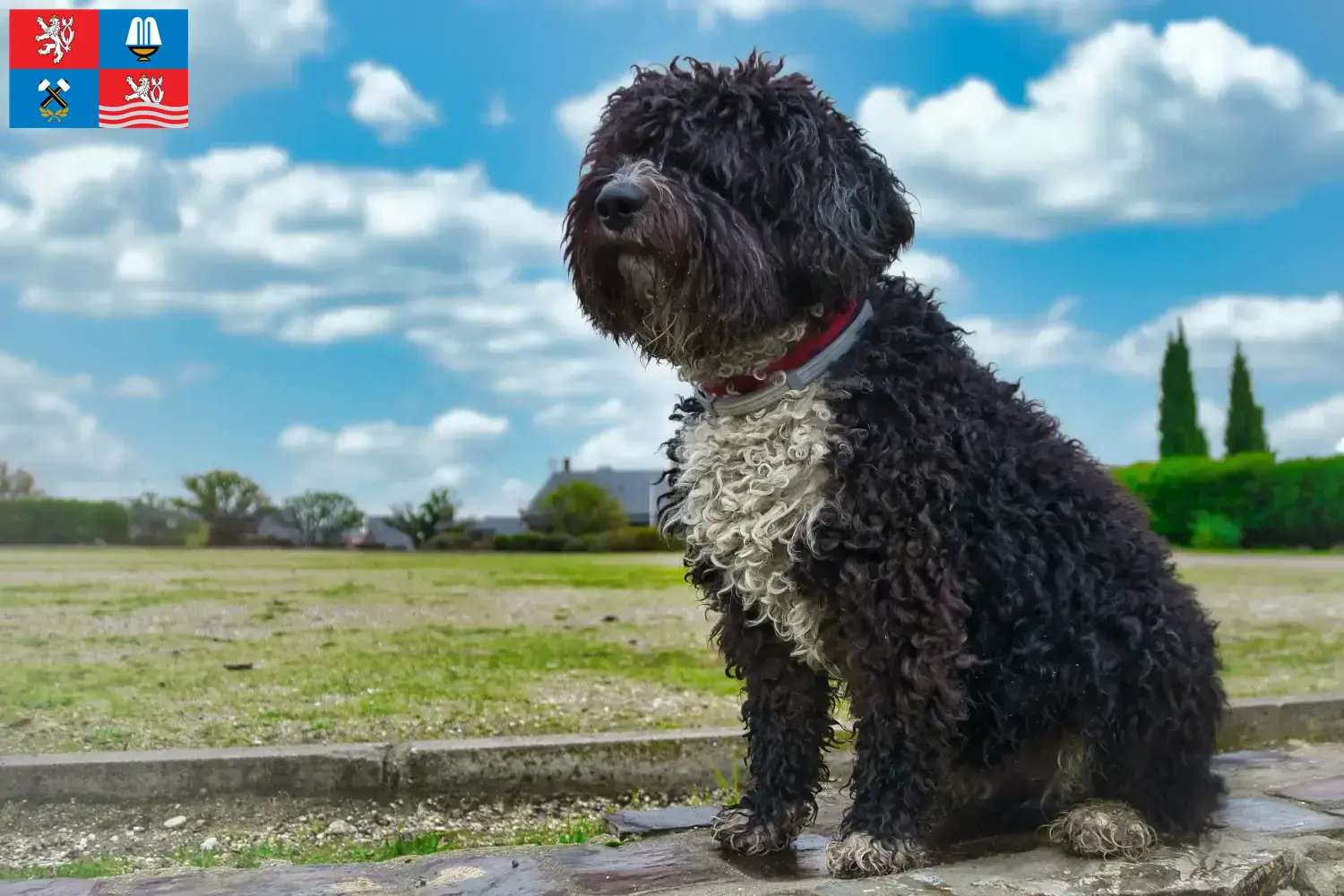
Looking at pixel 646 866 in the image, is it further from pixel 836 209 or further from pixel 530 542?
pixel 530 542

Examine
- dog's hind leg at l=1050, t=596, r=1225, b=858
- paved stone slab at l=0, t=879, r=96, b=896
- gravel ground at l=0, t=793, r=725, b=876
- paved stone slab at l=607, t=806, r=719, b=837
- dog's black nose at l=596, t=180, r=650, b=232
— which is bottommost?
gravel ground at l=0, t=793, r=725, b=876

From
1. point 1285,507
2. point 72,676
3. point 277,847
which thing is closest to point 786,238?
point 277,847

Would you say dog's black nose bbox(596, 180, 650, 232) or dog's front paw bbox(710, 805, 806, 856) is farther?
dog's front paw bbox(710, 805, 806, 856)

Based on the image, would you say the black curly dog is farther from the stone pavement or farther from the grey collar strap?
the stone pavement

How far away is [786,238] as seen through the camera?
329cm

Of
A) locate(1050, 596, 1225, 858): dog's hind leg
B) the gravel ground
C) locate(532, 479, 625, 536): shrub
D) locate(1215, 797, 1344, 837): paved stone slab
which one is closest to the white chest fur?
locate(1050, 596, 1225, 858): dog's hind leg

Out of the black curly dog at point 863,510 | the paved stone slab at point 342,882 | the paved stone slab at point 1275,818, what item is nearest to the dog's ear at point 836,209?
the black curly dog at point 863,510

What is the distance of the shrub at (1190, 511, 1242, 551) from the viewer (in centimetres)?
2609

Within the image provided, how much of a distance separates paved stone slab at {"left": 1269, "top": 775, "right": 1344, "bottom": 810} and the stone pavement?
39 centimetres

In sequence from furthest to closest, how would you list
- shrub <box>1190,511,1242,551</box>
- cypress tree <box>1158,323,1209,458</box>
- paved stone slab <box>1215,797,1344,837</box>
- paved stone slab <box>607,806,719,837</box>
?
cypress tree <box>1158,323,1209,458</box> < shrub <box>1190,511,1242,551</box> < paved stone slab <box>607,806,719,837</box> < paved stone slab <box>1215,797,1344,837</box>

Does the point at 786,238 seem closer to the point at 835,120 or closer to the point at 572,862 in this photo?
the point at 835,120

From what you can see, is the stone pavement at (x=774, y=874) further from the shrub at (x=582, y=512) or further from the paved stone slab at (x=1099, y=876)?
the shrub at (x=582, y=512)

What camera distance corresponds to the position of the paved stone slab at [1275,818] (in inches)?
161

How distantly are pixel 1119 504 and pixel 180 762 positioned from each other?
392cm
